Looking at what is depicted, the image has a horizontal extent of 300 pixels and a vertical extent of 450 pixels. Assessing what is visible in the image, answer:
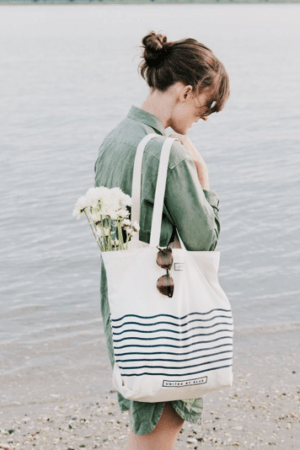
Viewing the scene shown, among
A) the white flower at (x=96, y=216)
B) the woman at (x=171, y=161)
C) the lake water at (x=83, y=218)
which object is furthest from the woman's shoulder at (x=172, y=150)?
the lake water at (x=83, y=218)

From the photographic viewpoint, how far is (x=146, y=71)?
2.69 m

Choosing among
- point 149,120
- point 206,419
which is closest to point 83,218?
point 206,419

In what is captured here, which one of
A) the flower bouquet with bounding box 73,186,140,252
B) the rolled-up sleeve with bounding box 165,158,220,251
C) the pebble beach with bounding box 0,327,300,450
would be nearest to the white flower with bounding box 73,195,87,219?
the flower bouquet with bounding box 73,186,140,252

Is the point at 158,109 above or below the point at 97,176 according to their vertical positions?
above

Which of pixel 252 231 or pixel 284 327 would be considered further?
pixel 252 231

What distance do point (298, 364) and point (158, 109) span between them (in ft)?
10.2

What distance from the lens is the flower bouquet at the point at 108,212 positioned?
240 centimetres

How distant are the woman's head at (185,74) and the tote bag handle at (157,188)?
0.62 ft

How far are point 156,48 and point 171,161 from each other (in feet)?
1.40

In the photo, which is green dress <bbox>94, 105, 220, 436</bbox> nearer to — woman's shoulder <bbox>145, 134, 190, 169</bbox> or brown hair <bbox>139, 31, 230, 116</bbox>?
woman's shoulder <bbox>145, 134, 190, 169</bbox>

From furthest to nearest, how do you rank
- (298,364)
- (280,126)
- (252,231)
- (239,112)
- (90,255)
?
1. (239,112)
2. (280,126)
3. (252,231)
4. (90,255)
5. (298,364)

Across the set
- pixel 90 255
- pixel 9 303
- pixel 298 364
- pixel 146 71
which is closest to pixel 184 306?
pixel 146 71

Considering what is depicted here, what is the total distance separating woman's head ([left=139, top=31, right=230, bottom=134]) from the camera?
255 centimetres

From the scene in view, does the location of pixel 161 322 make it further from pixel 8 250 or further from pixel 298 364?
pixel 8 250
